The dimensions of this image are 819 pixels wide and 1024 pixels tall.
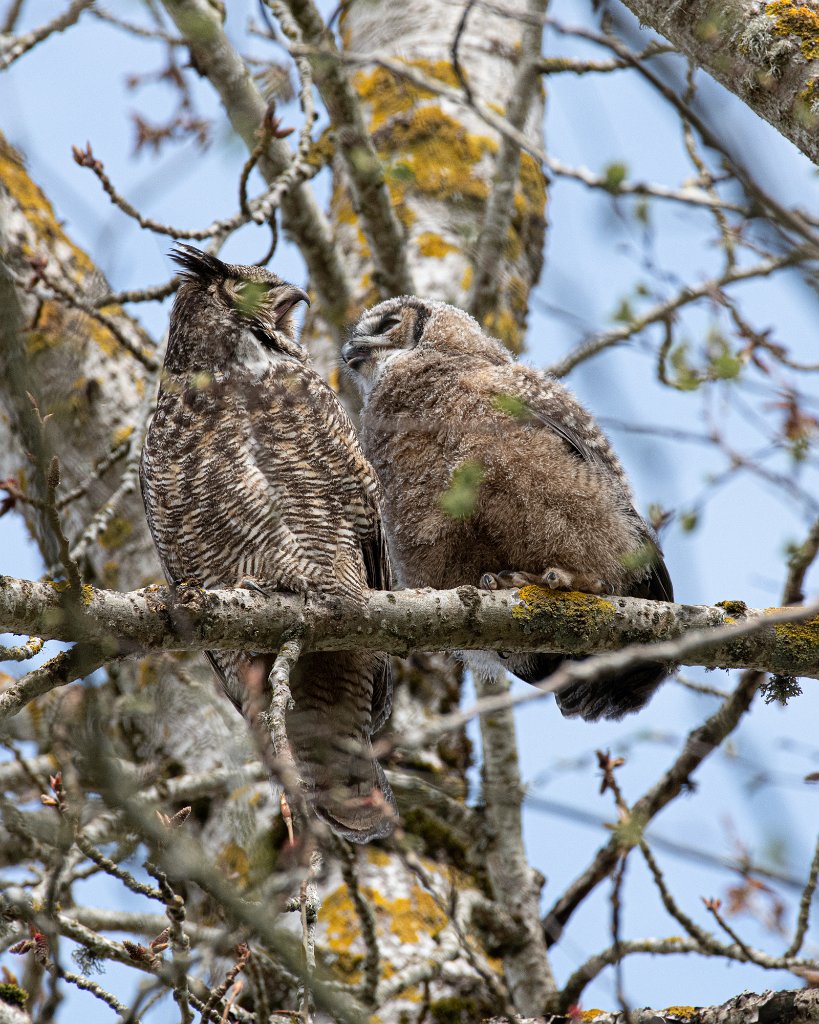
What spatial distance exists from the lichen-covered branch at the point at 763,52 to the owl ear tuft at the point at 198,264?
185 cm

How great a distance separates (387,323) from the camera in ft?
15.4

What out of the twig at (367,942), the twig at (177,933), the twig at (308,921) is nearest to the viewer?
the twig at (308,921)

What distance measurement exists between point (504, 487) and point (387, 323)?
50.1 inches

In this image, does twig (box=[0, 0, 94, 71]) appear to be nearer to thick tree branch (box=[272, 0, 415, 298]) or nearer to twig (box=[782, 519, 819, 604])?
thick tree branch (box=[272, 0, 415, 298])

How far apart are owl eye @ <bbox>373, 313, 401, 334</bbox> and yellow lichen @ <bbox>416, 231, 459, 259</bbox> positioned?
119cm

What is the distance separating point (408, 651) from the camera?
318cm

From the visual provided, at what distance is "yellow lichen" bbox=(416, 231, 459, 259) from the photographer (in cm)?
574

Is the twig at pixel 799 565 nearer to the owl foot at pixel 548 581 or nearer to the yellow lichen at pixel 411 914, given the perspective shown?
the owl foot at pixel 548 581

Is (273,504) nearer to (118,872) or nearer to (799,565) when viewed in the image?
(118,872)

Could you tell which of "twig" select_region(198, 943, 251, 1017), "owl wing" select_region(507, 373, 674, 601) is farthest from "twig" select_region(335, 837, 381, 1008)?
"owl wing" select_region(507, 373, 674, 601)

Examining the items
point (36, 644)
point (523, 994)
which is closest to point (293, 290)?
point (36, 644)

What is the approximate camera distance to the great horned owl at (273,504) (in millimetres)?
3600

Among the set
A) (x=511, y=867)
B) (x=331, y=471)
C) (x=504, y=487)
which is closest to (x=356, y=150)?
(x=331, y=471)

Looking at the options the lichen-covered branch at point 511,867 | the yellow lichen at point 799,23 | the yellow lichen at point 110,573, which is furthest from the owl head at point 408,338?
the yellow lichen at point 799,23
